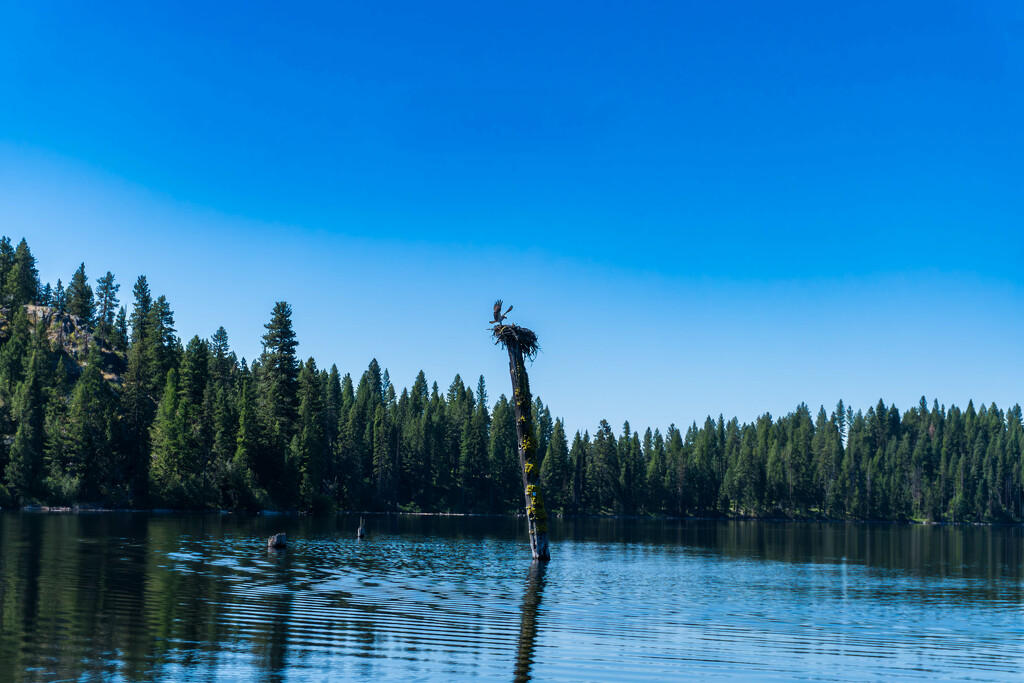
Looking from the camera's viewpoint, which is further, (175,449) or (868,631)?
(175,449)

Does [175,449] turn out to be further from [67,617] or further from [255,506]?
[67,617]

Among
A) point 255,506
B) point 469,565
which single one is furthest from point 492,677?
point 255,506

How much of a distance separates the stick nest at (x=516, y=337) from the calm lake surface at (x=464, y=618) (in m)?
13.1

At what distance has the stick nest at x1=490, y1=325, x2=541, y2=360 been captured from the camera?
169ft

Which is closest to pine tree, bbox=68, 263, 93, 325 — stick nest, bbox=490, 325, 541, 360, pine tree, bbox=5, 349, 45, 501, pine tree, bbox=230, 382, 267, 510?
pine tree, bbox=5, 349, 45, 501

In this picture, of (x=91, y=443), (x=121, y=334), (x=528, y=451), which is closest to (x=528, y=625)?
(x=528, y=451)

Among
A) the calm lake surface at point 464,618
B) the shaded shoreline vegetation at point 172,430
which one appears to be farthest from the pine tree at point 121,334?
the calm lake surface at point 464,618

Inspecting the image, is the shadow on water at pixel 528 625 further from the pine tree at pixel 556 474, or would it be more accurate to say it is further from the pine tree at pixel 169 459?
the pine tree at pixel 556 474

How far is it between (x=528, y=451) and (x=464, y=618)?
24953 millimetres

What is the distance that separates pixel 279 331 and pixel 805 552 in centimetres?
9153

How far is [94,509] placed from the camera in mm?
113750

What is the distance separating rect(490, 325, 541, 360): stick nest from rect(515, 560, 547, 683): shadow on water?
1403cm

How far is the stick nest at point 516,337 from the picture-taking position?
51625 mm

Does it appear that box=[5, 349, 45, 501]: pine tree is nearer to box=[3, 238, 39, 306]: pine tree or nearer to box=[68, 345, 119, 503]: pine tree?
box=[68, 345, 119, 503]: pine tree
